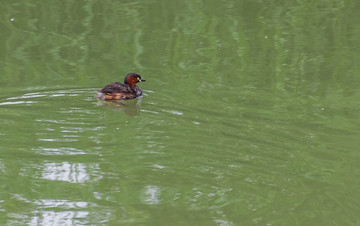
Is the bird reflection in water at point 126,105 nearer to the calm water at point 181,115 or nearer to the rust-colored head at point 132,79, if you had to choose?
the calm water at point 181,115

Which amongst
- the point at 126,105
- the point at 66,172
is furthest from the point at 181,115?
the point at 66,172

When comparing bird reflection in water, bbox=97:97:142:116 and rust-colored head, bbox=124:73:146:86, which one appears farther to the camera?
rust-colored head, bbox=124:73:146:86

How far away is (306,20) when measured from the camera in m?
14.0

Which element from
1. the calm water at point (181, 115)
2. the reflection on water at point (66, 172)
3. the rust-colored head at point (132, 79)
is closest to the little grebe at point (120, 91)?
the rust-colored head at point (132, 79)

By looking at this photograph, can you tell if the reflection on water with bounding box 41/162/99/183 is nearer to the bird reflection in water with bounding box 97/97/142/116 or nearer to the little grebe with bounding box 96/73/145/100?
the bird reflection in water with bounding box 97/97/142/116

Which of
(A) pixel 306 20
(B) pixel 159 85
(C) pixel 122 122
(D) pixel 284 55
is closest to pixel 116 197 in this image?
(C) pixel 122 122

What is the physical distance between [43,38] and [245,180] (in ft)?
22.6

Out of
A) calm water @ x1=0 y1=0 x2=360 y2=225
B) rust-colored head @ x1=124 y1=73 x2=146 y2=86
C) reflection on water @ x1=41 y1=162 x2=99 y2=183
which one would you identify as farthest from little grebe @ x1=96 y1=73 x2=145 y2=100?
reflection on water @ x1=41 y1=162 x2=99 y2=183

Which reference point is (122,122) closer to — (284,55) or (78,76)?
(78,76)

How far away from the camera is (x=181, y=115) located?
875cm

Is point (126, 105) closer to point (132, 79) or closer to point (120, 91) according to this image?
point (120, 91)

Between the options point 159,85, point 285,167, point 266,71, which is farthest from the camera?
point 266,71

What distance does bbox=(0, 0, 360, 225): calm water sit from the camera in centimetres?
646

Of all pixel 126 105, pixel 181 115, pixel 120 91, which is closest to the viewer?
pixel 181 115
